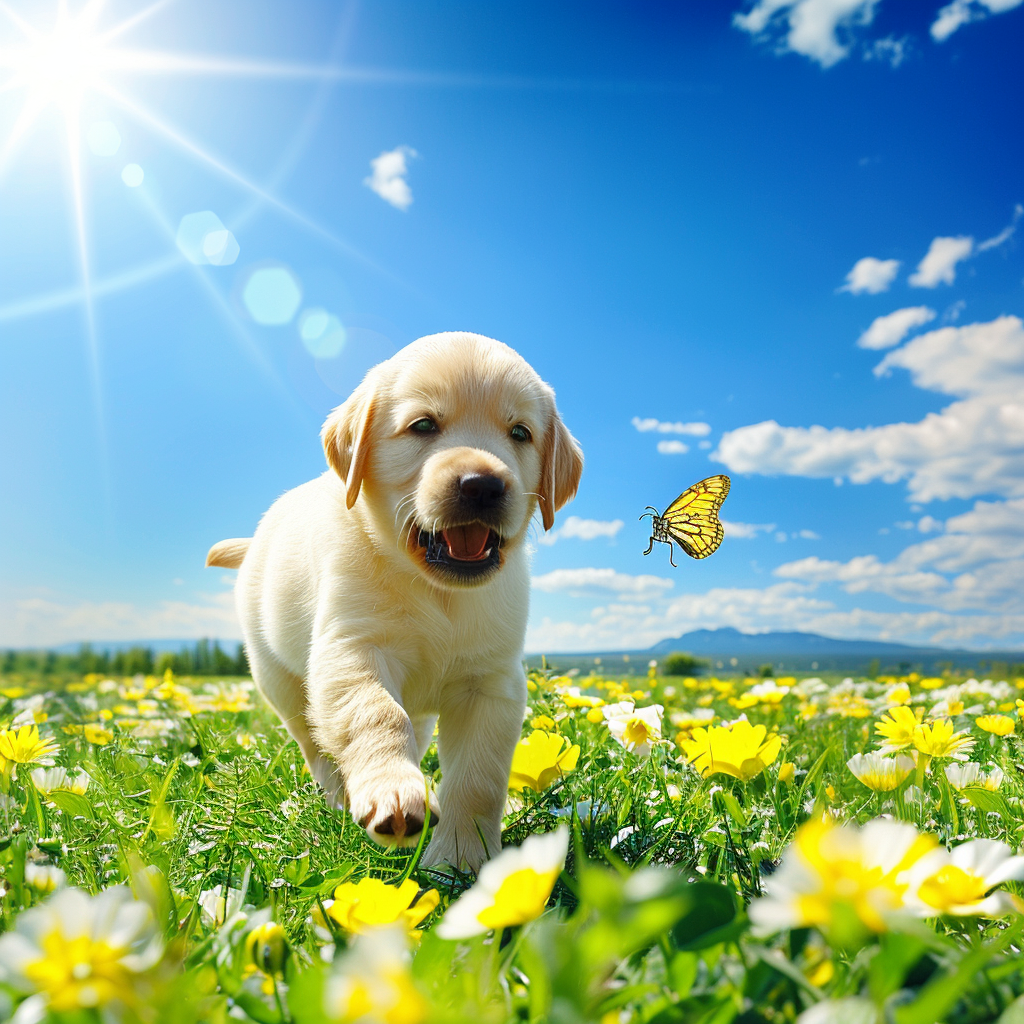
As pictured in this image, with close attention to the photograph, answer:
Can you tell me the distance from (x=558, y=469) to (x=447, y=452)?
66 centimetres

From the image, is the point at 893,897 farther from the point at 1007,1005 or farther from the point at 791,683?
the point at 791,683

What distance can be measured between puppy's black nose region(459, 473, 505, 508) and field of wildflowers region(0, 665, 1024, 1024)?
781 millimetres

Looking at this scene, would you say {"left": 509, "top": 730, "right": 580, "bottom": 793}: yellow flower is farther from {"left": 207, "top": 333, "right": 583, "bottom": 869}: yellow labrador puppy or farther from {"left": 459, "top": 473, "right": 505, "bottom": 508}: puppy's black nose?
{"left": 459, "top": 473, "right": 505, "bottom": 508}: puppy's black nose

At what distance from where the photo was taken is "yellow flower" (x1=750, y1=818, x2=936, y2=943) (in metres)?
0.77

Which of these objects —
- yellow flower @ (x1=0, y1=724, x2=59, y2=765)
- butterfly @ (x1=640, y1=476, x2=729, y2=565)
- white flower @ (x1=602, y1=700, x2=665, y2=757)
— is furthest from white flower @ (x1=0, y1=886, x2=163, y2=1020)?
butterfly @ (x1=640, y1=476, x2=729, y2=565)

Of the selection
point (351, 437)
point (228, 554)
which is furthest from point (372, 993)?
point (228, 554)

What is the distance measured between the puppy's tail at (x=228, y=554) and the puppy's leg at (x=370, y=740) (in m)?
1.92

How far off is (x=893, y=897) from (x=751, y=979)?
0.59 feet

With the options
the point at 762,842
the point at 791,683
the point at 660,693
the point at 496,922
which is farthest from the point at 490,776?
the point at 791,683

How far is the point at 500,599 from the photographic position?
9.45 feet

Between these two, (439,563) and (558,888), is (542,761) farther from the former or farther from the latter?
(439,563)

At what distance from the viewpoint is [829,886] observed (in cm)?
80

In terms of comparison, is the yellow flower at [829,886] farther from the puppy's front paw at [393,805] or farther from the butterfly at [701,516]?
the butterfly at [701,516]

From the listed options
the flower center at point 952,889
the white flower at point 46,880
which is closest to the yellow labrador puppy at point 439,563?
the white flower at point 46,880
